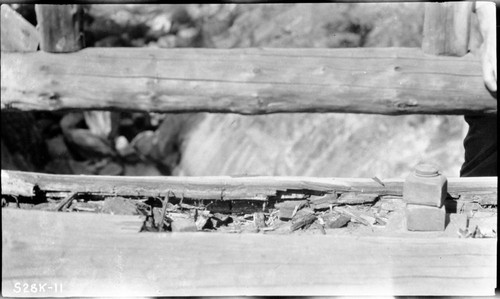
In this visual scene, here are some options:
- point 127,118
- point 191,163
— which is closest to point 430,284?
point 191,163

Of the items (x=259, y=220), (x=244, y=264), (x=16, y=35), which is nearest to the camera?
(x=244, y=264)

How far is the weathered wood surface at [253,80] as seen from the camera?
10.5 ft

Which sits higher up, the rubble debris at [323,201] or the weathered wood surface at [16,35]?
the weathered wood surface at [16,35]

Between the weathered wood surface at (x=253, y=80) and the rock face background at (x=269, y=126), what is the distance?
3.87ft

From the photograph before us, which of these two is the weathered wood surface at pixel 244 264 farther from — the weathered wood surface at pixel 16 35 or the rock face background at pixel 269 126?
the rock face background at pixel 269 126

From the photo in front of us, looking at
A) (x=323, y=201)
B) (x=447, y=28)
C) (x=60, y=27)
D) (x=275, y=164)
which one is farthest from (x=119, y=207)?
(x=275, y=164)

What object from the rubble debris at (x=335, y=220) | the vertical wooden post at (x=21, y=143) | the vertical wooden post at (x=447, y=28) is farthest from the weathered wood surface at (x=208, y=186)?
the vertical wooden post at (x=21, y=143)

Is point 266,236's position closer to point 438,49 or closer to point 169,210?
point 169,210

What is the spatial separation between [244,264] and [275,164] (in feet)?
9.38

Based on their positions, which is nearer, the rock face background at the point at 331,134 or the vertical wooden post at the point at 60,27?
the vertical wooden post at the point at 60,27

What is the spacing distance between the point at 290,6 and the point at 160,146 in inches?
65.7

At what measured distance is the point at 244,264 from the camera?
87.1 inches

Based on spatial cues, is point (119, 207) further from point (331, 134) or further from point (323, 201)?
point (331, 134)

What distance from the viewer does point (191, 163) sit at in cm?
557
